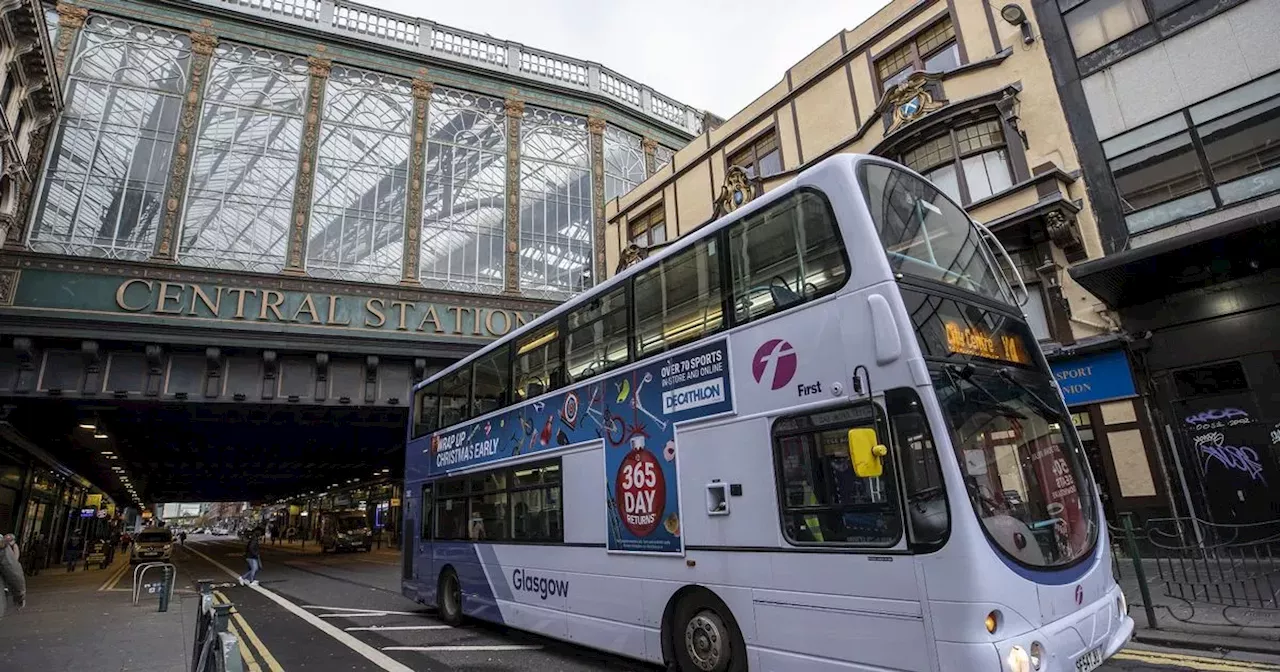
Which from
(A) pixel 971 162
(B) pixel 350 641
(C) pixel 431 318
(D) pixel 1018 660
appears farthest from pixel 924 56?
(B) pixel 350 641

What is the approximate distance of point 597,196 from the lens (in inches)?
1088

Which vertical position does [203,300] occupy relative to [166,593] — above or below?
above

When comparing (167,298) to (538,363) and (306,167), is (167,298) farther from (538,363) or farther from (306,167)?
(538,363)

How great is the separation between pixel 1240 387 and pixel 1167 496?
239 cm

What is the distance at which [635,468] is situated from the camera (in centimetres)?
686

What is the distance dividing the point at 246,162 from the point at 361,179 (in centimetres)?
372

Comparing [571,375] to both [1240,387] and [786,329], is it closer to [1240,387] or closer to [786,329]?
[786,329]

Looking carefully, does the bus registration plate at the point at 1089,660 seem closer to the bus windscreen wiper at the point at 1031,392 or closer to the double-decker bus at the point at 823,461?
the double-decker bus at the point at 823,461

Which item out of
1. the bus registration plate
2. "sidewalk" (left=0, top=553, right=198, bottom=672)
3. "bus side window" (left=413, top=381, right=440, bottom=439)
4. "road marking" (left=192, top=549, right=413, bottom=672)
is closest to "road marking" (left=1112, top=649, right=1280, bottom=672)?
the bus registration plate

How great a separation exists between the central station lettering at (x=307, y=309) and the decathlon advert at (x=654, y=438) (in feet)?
48.2

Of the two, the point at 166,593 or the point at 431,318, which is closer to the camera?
the point at 166,593

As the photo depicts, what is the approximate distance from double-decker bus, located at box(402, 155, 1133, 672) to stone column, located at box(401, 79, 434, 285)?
624 inches

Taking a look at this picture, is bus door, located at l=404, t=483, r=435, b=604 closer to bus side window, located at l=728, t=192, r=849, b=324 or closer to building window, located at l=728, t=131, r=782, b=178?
bus side window, located at l=728, t=192, r=849, b=324

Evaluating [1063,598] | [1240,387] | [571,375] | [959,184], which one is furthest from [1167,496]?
[571,375]
